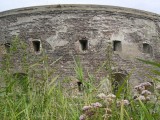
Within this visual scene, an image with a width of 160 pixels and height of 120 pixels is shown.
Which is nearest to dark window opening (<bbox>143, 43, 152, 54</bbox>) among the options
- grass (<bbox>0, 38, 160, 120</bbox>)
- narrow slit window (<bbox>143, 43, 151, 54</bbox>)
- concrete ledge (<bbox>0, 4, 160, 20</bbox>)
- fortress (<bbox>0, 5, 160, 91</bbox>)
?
narrow slit window (<bbox>143, 43, 151, 54</bbox>)

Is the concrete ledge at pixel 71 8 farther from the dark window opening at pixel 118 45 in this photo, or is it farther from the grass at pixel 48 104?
the grass at pixel 48 104

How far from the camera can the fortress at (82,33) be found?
40.7 ft

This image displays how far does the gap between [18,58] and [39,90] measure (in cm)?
928

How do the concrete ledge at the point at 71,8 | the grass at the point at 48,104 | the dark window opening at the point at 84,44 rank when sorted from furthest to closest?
the concrete ledge at the point at 71,8
the dark window opening at the point at 84,44
the grass at the point at 48,104

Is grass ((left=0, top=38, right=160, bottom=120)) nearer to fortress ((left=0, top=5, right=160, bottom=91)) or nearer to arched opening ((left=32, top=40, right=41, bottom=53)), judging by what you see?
fortress ((left=0, top=5, right=160, bottom=91))

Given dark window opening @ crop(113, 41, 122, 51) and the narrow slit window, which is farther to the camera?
the narrow slit window

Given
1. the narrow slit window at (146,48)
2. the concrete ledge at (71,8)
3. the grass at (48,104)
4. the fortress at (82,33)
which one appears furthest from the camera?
the narrow slit window at (146,48)

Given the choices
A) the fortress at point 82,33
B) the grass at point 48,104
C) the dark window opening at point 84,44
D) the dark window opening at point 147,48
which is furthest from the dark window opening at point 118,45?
the grass at point 48,104

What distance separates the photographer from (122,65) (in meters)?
12.6

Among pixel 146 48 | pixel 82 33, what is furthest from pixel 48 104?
pixel 146 48

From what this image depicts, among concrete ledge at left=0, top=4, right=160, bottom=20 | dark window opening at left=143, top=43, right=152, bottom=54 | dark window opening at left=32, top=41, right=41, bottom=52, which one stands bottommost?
dark window opening at left=143, top=43, right=152, bottom=54

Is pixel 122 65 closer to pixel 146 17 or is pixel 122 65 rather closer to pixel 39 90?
pixel 146 17

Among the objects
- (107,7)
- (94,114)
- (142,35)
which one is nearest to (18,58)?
(107,7)

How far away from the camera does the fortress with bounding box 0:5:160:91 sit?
12391mm
